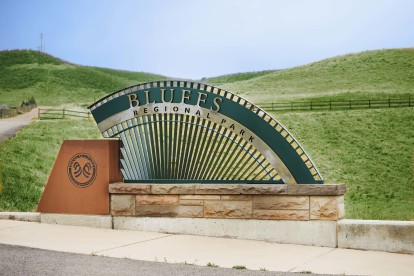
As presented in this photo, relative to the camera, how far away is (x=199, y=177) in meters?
9.82

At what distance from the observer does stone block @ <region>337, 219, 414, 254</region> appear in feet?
26.6

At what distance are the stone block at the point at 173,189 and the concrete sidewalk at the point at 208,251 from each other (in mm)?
691

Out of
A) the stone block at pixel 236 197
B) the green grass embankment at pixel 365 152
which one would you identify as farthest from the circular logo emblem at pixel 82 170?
the green grass embankment at pixel 365 152

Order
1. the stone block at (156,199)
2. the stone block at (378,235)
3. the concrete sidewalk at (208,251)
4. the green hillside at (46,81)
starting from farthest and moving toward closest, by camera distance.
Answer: the green hillside at (46,81) < the stone block at (156,199) < the stone block at (378,235) < the concrete sidewalk at (208,251)

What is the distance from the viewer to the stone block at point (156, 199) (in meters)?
9.54

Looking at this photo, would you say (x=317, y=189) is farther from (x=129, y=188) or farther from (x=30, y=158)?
(x=30, y=158)

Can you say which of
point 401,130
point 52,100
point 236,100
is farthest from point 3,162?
point 52,100

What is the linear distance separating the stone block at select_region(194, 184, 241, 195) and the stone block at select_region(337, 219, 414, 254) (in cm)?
165

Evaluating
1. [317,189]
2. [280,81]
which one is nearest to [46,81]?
[280,81]

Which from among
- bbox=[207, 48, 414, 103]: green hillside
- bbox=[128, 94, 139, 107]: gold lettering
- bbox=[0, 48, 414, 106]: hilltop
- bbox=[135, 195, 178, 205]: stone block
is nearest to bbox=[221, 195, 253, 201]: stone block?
bbox=[135, 195, 178, 205]: stone block

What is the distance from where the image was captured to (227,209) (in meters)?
9.19

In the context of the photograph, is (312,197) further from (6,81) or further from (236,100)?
(6,81)

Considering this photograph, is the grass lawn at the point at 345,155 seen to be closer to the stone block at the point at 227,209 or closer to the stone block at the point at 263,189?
the stone block at the point at 227,209

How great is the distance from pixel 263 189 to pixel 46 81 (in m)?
89.0
